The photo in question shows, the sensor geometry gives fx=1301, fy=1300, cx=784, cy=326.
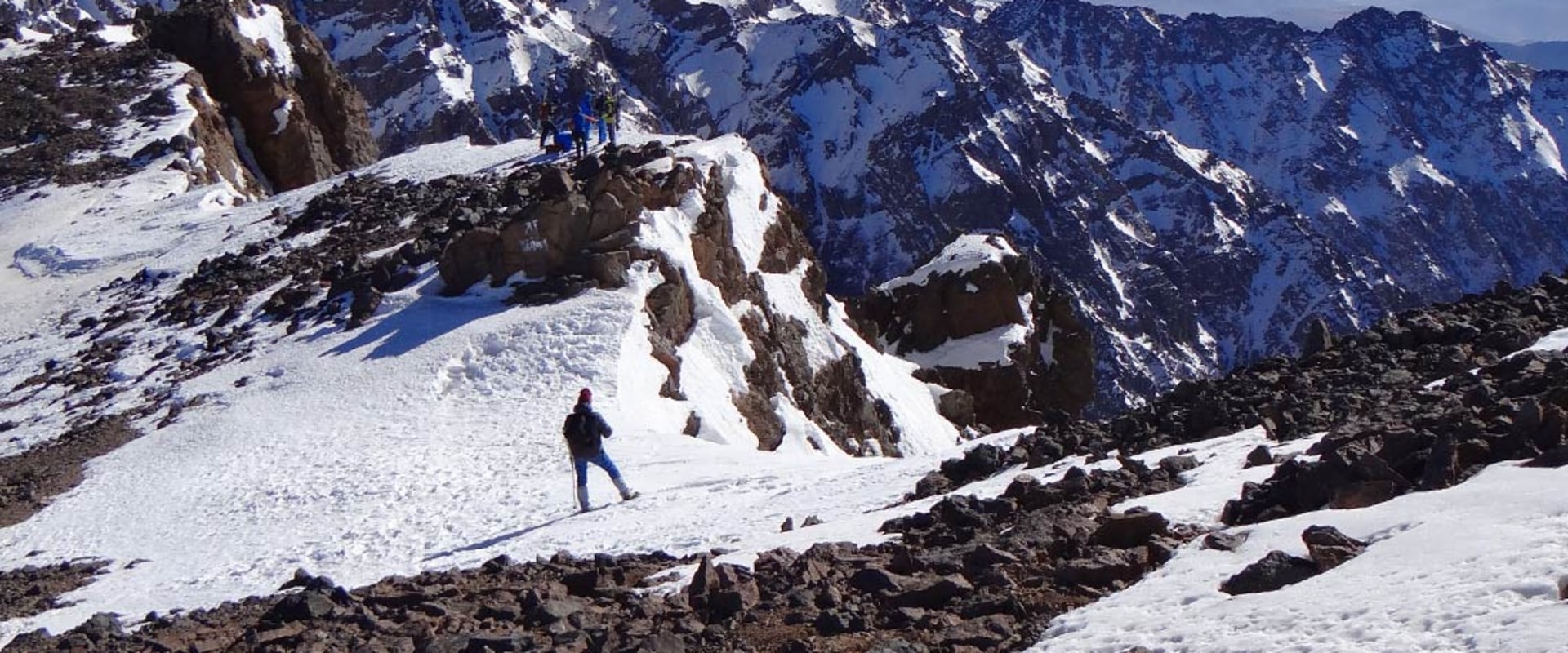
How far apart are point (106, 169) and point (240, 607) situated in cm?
4681

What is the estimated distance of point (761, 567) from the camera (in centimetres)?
1112

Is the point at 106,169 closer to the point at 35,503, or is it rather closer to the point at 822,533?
the point at 35,503

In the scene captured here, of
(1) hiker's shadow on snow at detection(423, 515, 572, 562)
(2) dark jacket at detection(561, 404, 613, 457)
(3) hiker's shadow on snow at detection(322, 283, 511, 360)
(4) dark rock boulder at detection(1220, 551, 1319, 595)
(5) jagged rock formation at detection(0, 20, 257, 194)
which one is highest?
(5) jagged rock formation at detection(0, 20, 257, 194)

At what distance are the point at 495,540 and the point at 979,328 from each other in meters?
48.9

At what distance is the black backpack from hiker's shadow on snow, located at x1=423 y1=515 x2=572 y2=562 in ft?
3.69

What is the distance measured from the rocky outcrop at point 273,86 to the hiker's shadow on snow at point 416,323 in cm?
3555

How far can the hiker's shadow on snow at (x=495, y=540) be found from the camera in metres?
16.1

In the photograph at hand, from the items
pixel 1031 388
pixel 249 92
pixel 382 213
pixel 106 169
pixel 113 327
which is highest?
pixel 249 92

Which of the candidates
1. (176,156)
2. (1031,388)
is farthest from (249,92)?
(1031,388)

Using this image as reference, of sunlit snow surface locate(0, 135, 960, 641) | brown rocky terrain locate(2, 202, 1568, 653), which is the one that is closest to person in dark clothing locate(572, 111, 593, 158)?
sunlit snow surface locate(0, 135, 960, 641)

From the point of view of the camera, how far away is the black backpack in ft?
60.3

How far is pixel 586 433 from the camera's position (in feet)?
61.0

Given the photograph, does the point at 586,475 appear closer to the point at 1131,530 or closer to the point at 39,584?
the point at 39,584

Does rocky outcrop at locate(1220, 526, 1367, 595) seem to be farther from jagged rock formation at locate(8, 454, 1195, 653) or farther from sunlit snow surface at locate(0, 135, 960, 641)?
sunlit snow surface at locate(0, 135, 960, 641)
